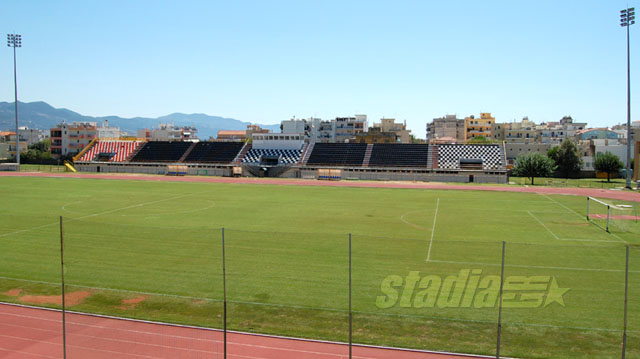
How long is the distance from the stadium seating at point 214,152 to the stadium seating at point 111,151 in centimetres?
1263

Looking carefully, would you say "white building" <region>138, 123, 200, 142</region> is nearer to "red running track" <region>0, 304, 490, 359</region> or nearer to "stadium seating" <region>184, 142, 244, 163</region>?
"stadium seating" <region>184, 142, 244, 163</region>

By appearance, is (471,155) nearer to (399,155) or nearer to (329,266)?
(399,155)

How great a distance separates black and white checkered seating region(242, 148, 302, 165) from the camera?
79.9 meters

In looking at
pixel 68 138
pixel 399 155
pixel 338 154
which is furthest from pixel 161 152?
pixel 68 138

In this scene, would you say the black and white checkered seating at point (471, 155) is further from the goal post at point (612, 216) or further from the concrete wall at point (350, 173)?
the goal post at point (612, 216)

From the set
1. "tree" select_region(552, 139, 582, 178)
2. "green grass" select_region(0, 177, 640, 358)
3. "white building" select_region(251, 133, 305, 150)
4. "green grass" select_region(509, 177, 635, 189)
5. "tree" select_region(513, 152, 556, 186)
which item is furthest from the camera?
"white building" select_region(251, 133, 305, 150)

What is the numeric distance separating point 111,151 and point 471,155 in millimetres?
62771

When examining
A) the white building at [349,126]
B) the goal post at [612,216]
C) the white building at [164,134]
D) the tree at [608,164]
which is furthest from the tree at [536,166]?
the white building at [164,134]

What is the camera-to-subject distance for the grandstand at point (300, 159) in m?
68.3

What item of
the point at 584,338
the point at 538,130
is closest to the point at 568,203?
the point at 584,338

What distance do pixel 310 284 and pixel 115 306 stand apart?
18.8 ft

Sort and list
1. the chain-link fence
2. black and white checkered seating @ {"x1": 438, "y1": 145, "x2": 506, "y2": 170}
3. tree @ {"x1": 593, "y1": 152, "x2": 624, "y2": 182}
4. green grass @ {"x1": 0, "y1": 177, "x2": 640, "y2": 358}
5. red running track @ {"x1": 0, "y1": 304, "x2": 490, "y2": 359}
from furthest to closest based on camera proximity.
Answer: black and white checkered seating @ {"x1": 438, "y1": 145, "x2": 506, "y2": 170}
tree @ {"x1": 593, "y1": 152, "x2": 624, "y2": 182}
green grass @ {"x1": 0, "y1": 177, "x2": 640, "y2": 358}
the chain-link fence
red running track @ {"x1": 0, "y1": 304, "x2": 490, "y2": 359}

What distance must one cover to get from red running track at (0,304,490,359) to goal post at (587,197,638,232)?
20705 millimetres

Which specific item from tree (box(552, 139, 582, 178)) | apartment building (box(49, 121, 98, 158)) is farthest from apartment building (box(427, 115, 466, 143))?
apartment building (box(49, 121, 98, 158))
